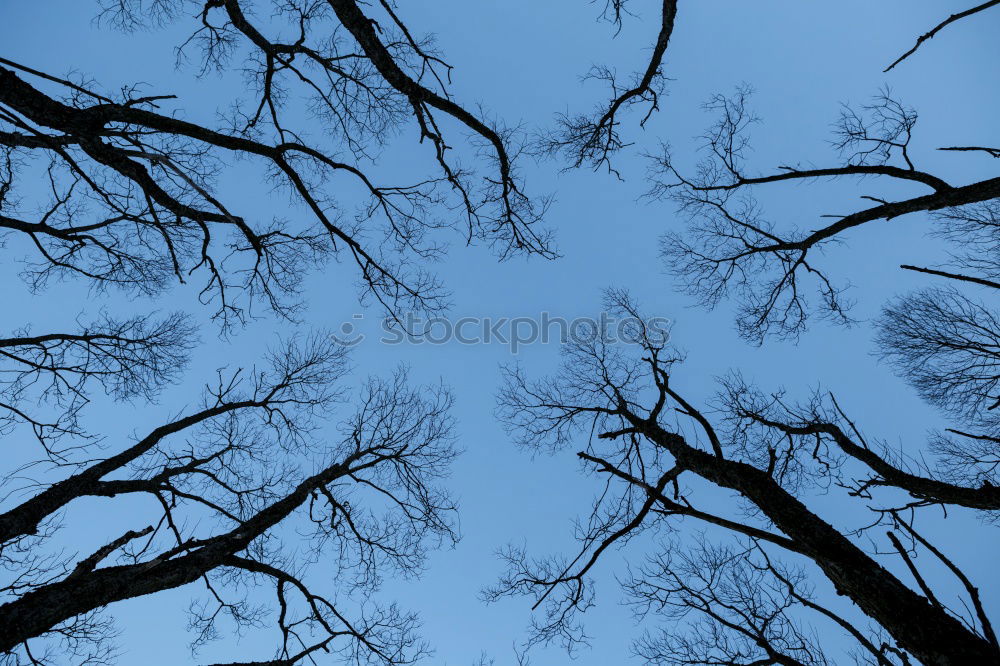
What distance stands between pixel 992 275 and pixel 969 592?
536 cm

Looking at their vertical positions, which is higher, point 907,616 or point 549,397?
point 549,397

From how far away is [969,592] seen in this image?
89.0 inches

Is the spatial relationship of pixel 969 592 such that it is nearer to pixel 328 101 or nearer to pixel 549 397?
pixel 549 397

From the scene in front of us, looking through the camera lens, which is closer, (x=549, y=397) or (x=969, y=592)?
(x=969, y=592)

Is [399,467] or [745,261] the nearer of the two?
[399,467]

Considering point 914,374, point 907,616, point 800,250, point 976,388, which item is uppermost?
point 800,250

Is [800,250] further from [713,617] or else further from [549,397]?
[713,617]

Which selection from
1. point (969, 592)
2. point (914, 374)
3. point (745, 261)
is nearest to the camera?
point (969, 592)

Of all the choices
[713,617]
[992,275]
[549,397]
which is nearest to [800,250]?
[992,275]

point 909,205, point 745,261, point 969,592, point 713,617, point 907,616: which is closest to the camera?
point 969,592

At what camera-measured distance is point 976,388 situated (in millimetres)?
6262

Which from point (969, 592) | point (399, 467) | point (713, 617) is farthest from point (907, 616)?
point (399, 467)

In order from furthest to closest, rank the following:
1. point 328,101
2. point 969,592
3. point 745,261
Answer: point 745,261 → point 328,101 → point 969,592

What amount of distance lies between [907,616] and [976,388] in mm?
4259
